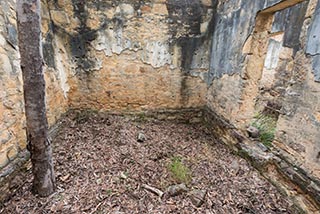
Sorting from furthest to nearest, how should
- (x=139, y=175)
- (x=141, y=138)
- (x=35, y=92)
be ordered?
(x=141, y=138)
(x=139, y=175)
(x=35, y=92)

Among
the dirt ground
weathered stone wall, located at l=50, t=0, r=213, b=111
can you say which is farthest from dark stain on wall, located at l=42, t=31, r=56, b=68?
the dirt ground

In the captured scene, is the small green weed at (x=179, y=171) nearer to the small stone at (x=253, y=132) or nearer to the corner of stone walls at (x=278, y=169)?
the corner of stone walls at (x=278, y=169)

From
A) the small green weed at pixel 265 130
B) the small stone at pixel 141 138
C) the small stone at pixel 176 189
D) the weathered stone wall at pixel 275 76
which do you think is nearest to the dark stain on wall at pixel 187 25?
the weathered stone wall at pixel 275 76

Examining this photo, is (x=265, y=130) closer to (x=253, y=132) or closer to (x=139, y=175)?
(x=253, y=132)

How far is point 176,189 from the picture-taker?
2.13 m

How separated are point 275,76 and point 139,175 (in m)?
4.29

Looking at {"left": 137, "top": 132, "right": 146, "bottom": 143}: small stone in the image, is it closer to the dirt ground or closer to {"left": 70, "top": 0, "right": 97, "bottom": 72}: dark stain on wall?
the dirt ground

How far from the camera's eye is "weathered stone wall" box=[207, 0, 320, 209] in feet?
5.89

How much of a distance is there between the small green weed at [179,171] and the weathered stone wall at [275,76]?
3.29 ft

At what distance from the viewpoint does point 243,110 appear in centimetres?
282

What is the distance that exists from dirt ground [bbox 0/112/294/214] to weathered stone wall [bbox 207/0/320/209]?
1.48 feet

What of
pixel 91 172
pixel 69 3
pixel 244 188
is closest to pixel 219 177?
pixel 244 188

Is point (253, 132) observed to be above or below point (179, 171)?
above

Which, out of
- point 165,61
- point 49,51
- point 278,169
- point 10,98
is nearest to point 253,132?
point 278,169
